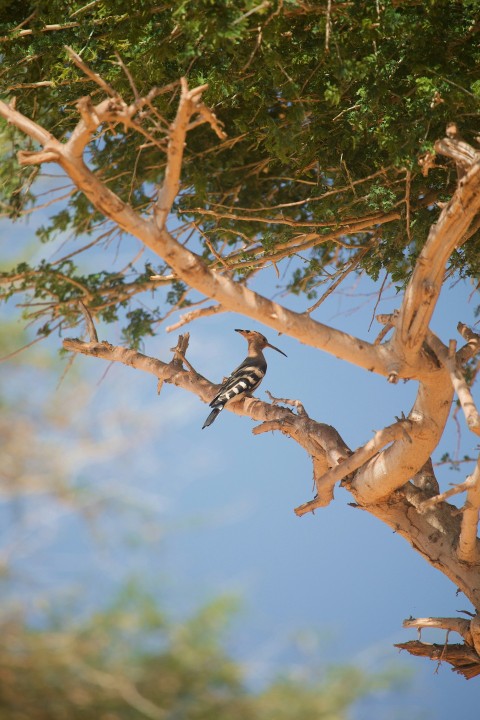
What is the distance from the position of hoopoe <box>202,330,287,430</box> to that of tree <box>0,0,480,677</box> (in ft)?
0.42

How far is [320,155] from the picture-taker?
4.64 meters

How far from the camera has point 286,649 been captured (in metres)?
2.21

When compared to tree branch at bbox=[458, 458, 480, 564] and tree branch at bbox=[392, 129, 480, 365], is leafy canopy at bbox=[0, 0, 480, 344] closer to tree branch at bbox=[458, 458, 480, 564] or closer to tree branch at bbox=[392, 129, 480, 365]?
tree branch at bbox=[392, 129, 480, 365]

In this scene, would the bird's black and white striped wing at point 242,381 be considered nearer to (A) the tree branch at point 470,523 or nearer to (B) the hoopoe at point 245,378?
(B) the hoopoe at point 245,378

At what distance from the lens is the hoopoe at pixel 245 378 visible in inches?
176

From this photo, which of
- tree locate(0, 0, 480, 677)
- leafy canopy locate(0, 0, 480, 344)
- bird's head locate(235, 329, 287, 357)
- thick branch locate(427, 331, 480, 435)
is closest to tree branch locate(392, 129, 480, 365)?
tree locate(0, 0, 480, 677)

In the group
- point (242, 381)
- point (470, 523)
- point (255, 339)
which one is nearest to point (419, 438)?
point (470, 523)

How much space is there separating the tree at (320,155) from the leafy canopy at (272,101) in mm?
14

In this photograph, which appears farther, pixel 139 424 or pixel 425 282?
pixel 425 282

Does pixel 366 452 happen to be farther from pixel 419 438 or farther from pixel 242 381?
pixel 242 381

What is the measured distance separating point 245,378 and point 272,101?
1601 mm

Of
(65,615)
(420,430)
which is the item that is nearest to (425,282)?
(420,430)

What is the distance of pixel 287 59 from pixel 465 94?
925 millimetres

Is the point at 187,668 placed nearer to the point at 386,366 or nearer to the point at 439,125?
the point at 386,366
